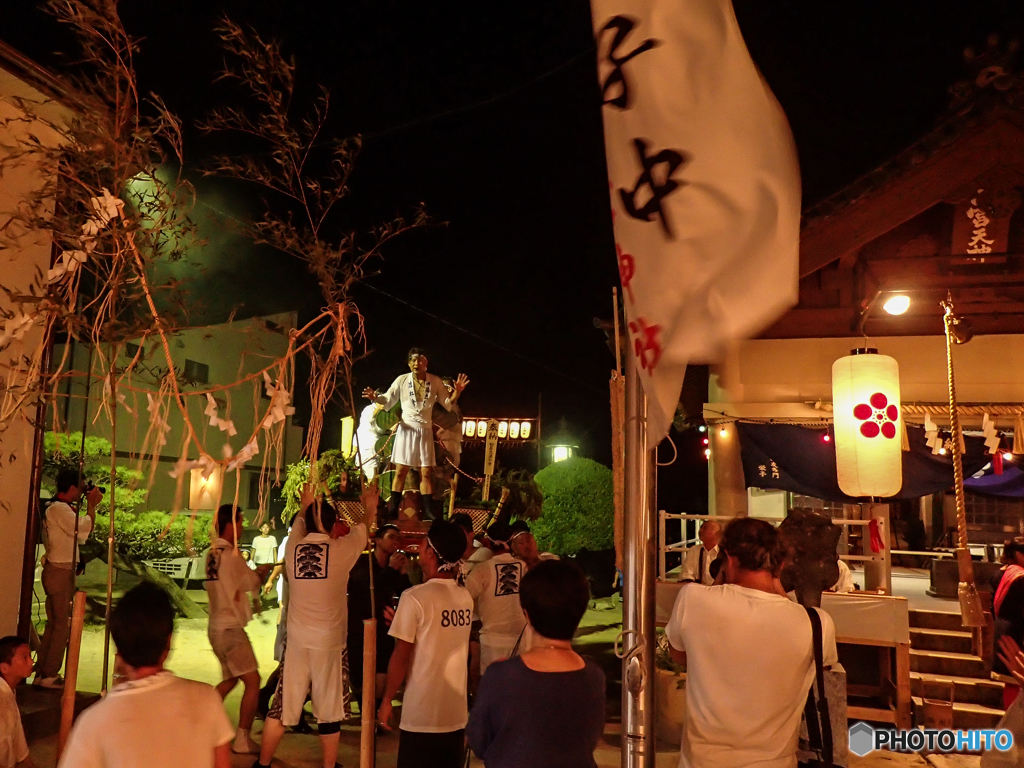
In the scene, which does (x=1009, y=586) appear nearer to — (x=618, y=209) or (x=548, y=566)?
(x=548, y=566)

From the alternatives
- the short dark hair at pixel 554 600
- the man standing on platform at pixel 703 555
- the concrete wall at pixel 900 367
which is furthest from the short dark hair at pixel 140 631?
the concrete wall at pixel 900 367

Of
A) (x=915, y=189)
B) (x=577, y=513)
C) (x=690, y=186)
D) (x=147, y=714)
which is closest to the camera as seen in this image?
(x=690, y=186)

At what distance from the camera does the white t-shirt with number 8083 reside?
464 cm

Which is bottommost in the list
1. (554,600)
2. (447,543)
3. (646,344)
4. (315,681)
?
(315,681)

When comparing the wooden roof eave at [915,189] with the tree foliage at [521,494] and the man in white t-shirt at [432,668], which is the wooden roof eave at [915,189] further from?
the tree foliage at [521,494]

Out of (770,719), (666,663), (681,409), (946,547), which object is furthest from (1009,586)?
(946,547)

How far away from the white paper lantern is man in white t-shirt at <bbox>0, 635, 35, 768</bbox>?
24.9ft

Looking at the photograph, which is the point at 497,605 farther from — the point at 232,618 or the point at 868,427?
the point at 868,427

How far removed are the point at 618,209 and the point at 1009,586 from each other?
5778mm

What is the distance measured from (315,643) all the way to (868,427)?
602 cm

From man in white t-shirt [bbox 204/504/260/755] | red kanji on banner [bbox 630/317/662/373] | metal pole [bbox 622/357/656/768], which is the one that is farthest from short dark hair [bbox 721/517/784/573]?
man in white t-shirt [bbox 204/504/260/755]

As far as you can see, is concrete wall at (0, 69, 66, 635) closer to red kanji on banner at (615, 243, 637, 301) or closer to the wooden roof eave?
red kanji on banner at (615, 243, 637, 301)

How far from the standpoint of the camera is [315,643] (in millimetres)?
5652

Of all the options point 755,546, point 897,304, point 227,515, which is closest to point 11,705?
point 227,515
